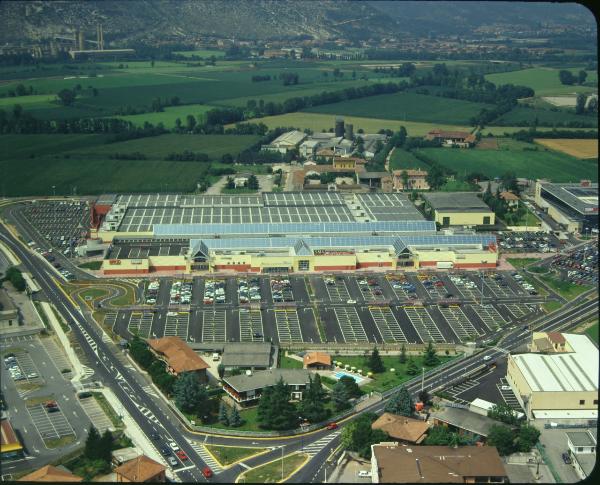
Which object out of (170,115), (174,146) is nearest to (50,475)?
(174,146)

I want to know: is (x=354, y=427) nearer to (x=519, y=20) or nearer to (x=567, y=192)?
(x=567, y=192)

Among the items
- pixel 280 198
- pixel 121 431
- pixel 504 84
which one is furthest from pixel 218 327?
Answer: pixel 504 84

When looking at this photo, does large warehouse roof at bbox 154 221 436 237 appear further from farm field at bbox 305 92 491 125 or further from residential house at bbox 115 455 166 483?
farm field at bbox 305 92 491 125

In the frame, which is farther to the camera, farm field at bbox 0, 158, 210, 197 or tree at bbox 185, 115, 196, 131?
tree at bbox 185, 115, 196, 131

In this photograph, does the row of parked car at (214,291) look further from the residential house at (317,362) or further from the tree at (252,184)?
the tree at (252,184)

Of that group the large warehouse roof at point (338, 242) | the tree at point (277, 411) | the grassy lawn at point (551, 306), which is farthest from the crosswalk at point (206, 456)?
the grassy lawn at point (551, 306)

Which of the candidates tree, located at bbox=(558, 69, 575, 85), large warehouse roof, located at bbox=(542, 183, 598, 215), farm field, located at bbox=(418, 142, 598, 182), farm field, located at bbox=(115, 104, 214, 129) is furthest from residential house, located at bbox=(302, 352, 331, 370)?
tree, located at bbox=(558, 69, 575, 85)
